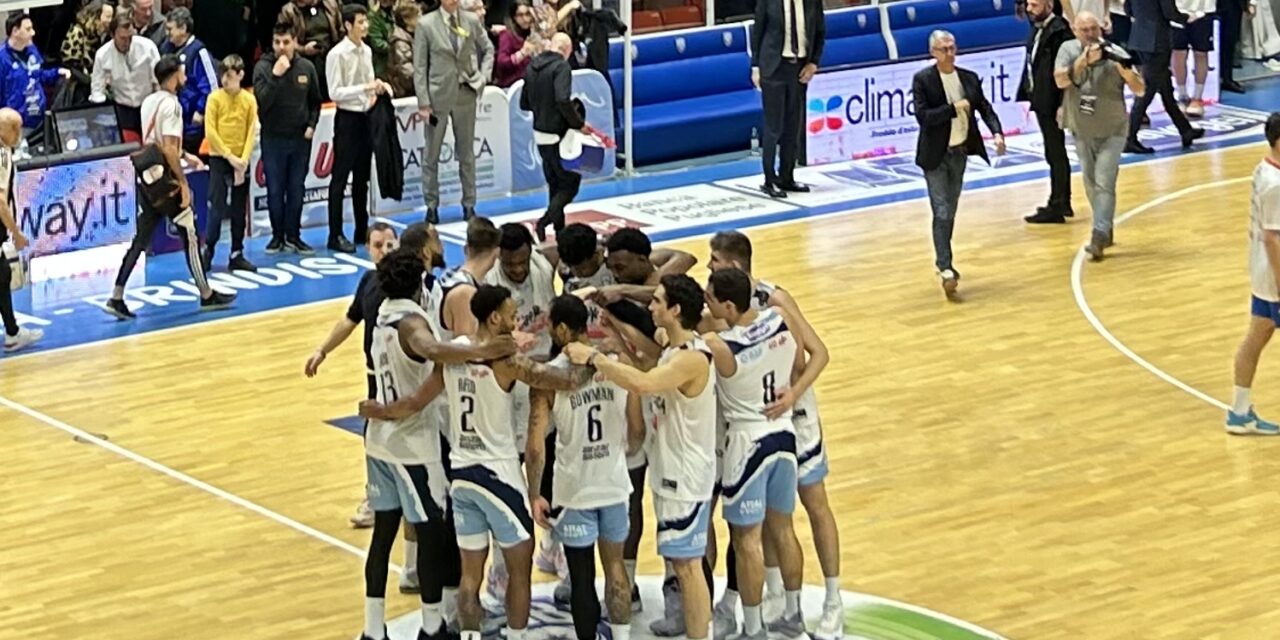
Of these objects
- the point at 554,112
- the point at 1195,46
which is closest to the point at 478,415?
the point at 554,112

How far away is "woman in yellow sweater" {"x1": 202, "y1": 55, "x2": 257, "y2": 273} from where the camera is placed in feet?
59.2

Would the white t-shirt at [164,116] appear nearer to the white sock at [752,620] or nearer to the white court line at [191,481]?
the white court line at [191,481]

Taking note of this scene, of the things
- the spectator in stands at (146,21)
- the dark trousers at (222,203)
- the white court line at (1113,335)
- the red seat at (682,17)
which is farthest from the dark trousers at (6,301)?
the red seat at (682,17)

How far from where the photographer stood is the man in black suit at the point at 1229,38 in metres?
25.2

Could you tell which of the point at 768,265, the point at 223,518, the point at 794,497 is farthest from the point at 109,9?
the point at 794,497

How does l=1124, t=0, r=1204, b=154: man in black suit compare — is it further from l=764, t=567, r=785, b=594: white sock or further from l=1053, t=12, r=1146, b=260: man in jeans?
l=764, t=567, r=785, b=594: white sock

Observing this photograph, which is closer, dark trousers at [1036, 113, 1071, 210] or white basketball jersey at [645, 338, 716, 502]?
white basketball jersey at [645, 338, 716, 502]

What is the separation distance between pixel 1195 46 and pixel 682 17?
5517mm

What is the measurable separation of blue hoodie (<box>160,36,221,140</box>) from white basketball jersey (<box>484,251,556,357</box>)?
852 centimetres

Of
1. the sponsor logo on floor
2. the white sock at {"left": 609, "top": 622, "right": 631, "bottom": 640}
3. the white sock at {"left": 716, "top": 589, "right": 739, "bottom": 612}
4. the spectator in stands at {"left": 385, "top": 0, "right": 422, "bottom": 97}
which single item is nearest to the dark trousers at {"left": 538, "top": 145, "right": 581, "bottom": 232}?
the spectator in stands at {"left": 385, "top": 0, "right": 422, "bottom": 97}

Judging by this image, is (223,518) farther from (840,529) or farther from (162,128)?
(162,128)

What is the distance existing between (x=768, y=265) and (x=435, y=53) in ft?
11.6

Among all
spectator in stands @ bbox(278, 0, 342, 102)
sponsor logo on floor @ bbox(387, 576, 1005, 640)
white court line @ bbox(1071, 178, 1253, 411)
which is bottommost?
white court line @ bbox(1071, 178, 1253, 411)

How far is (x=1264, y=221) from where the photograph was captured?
13133 mm
